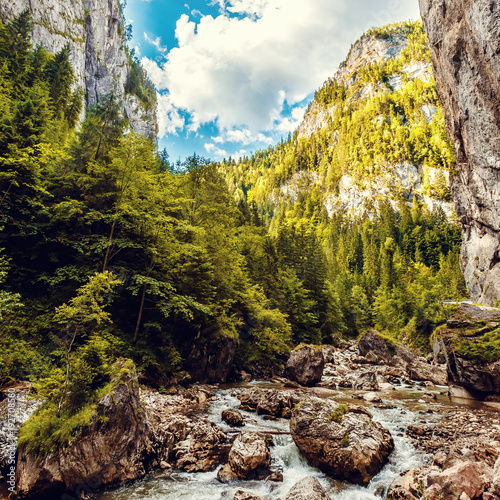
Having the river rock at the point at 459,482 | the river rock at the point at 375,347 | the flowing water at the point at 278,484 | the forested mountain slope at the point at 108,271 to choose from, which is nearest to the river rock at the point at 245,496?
the flowing water at the point at 278,484

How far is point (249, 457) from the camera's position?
9398 mm

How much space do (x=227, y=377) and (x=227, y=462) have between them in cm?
1306

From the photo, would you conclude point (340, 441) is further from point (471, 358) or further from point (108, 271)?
point (471, 358)

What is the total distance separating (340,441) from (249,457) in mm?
3005

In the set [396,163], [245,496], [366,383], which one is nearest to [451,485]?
[245,496]

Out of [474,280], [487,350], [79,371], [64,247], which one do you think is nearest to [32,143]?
[64,247]

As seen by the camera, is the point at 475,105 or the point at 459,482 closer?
the point at 459,482

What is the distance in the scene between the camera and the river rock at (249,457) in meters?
9.12

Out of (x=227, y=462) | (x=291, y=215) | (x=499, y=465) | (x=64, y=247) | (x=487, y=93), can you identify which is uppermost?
(x=291, y=215)

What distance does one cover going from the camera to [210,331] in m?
21.6

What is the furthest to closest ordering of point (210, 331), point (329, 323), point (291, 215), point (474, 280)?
point (291, 215)
point (329, 323)
point (474, 280)
point (210, 331)

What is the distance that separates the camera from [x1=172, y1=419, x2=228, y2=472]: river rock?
9.53 meters

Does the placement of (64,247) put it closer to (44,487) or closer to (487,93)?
(44,487)

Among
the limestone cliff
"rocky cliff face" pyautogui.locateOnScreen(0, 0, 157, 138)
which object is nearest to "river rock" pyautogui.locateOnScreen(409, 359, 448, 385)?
"rocky cliff face" pyautogui.locateOnScreen(0, 0, 157, 138)
